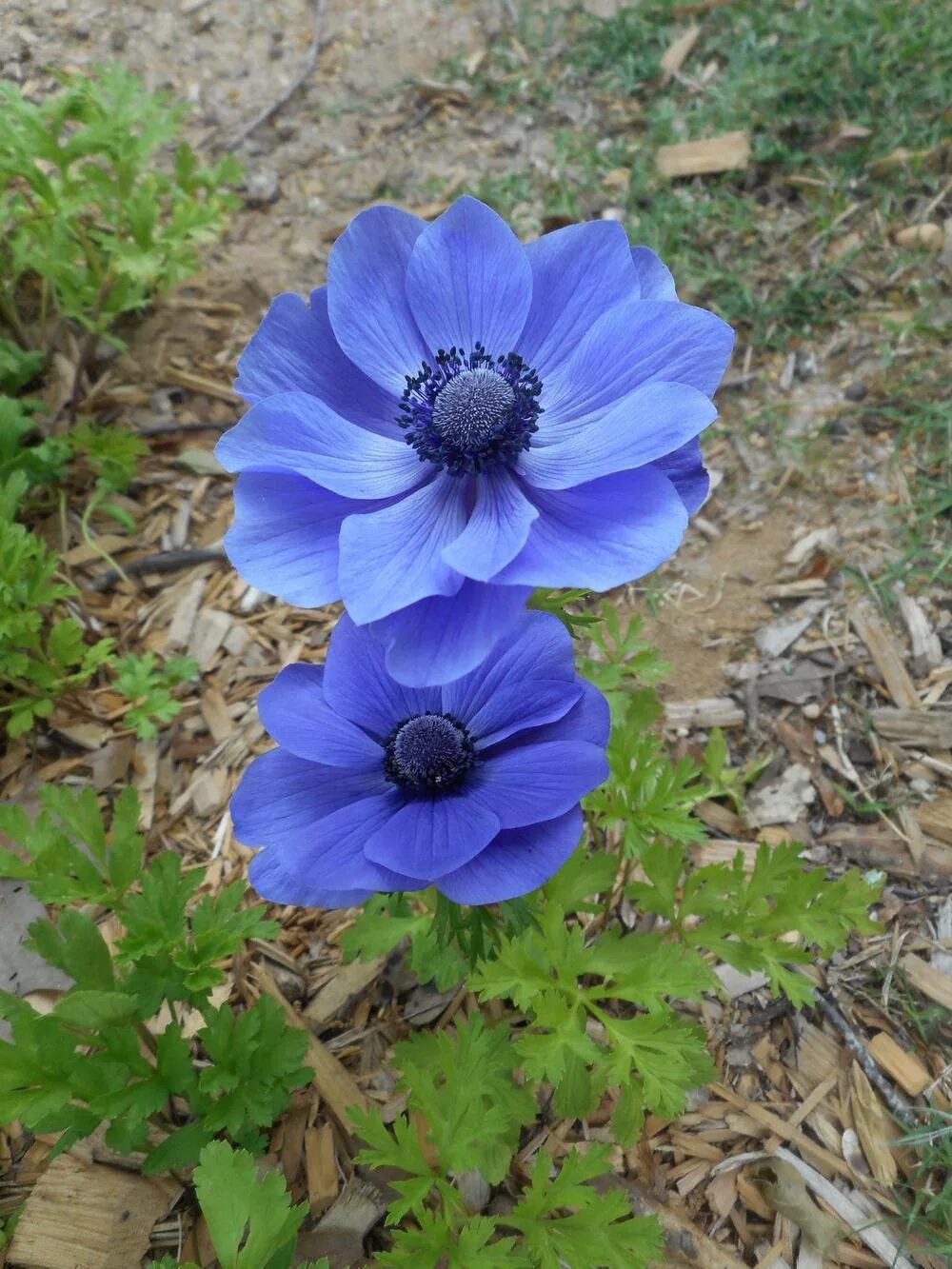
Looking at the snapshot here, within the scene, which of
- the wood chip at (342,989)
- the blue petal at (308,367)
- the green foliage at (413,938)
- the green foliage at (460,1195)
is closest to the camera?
the blue petal at (308,367)

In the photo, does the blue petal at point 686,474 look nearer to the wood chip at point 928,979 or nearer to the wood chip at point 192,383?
the wood chip at point 928,979

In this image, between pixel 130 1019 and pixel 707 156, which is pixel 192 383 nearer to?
pixel 707 156

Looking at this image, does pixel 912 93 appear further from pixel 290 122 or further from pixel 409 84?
pixel 290 122

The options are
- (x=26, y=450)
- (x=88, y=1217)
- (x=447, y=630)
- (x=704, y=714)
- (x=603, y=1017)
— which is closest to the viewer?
(x=447, y=630)

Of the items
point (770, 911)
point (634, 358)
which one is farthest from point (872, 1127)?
point (634, 358)

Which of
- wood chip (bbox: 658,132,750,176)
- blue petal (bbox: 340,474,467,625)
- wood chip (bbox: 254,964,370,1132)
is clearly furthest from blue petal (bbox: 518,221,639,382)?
wood chip (bbox: 658,132,750,176)

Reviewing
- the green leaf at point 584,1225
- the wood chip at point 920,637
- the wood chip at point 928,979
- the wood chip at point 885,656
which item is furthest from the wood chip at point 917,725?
the green leaf at point 584,1225
